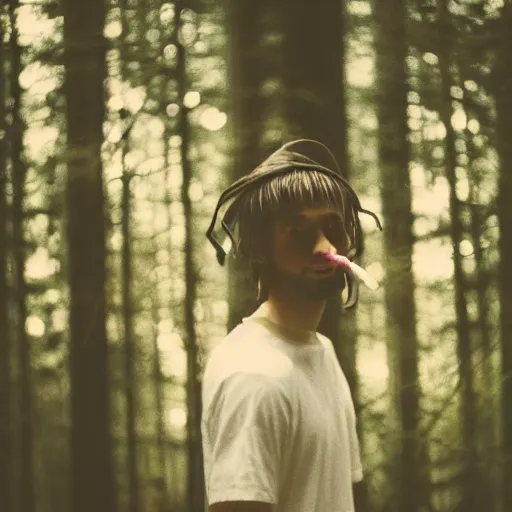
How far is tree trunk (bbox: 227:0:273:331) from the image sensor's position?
4.84 feet

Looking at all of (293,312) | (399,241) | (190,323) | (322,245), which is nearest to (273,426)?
(293,312)

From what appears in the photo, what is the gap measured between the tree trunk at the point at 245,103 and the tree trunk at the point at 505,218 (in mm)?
550

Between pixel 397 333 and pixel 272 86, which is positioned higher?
pixel 272 86

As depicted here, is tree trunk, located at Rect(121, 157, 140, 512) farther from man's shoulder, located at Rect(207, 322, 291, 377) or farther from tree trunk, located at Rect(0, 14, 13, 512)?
man's shoulder, located at Rect(207, 322, 291, 377)

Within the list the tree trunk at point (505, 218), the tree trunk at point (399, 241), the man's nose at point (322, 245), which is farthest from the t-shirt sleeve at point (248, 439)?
the tree trunk at point (505, 218)

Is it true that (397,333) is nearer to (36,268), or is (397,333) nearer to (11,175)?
(36,268)

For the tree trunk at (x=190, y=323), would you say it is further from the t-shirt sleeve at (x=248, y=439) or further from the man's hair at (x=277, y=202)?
the t-shirt sleeve at (x=248, y=439)

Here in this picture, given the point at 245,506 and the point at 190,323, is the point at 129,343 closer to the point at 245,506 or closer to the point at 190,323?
the point at 190,323

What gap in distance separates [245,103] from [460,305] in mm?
656

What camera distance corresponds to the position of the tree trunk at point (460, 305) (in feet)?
4.95

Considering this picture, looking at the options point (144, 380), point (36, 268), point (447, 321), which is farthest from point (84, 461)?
point (447, 321)

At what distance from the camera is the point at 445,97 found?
160 centimetres

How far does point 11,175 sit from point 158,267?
40 cm

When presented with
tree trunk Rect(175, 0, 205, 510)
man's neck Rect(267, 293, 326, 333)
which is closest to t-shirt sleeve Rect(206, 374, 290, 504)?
man's neck Rect(267, 293, 326, 333)
